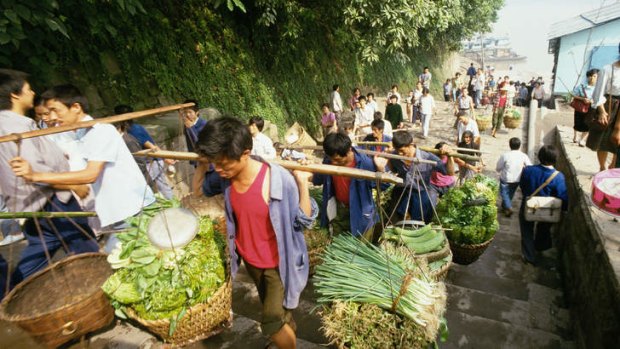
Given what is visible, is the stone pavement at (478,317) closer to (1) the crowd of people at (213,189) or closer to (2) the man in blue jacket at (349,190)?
(1) the crowd of people at (213,189)

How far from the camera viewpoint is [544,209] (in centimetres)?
458

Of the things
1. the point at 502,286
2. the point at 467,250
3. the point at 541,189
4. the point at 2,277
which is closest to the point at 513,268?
the point at 502,286

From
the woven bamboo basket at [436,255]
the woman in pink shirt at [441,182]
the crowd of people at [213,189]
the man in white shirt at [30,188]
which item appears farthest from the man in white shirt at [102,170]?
the woman in pink shirt at [441,182]

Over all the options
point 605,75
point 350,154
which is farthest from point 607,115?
point 350,154

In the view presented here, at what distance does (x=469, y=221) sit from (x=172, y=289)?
362 centimetres

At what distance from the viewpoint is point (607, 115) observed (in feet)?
16.7

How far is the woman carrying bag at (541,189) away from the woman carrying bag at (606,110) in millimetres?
793

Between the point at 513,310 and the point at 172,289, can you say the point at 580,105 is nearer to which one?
the point at 513,310

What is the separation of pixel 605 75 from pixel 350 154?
448 cm

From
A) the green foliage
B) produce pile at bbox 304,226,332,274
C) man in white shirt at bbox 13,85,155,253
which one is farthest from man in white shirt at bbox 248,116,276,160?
man in white shirt at bbox 13,85,155,253

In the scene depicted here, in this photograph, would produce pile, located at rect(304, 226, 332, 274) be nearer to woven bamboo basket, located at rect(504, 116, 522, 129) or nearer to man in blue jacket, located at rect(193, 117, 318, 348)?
man in blue jacket, located at rect(193, 117, 318, 348)

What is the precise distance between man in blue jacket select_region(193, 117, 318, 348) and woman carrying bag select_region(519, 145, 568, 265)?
12.8ft

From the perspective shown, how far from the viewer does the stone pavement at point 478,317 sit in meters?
2.98

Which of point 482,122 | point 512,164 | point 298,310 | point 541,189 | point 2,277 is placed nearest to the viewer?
point 2,277
